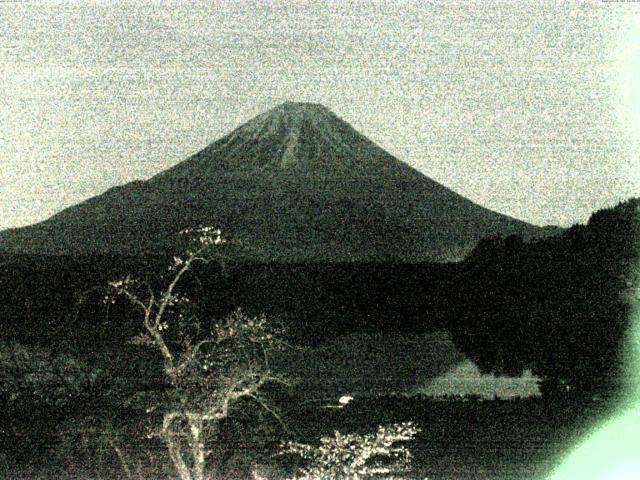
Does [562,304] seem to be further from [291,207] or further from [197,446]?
[291,207]

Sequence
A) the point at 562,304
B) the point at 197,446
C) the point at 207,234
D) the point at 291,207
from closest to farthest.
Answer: the point at 207,234 < the point at 197,446 < the point at 562,304 < the point at 291,207

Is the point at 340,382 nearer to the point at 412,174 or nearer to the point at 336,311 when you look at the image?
the point at 336,311

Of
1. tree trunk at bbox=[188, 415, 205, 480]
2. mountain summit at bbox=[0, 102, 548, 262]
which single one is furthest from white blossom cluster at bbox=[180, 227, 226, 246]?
mountain summit at bbox=[0, 102, 548, 262]

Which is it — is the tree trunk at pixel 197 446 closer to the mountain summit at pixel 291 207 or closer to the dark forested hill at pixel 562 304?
the dark forested hill at pixel 562 304

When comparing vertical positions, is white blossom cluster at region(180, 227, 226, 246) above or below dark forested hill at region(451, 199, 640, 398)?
above

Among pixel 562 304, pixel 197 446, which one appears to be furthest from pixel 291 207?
pixel 197 446

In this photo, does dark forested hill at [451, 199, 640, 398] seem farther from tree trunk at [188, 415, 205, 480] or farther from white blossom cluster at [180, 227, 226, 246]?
white blossom cluster at [180, 227, 226, 246]

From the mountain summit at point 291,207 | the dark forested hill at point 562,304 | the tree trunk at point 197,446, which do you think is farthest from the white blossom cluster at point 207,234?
the mountain summit at point 291,207

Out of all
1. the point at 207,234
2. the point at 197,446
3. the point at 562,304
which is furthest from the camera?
the point at 562,304
